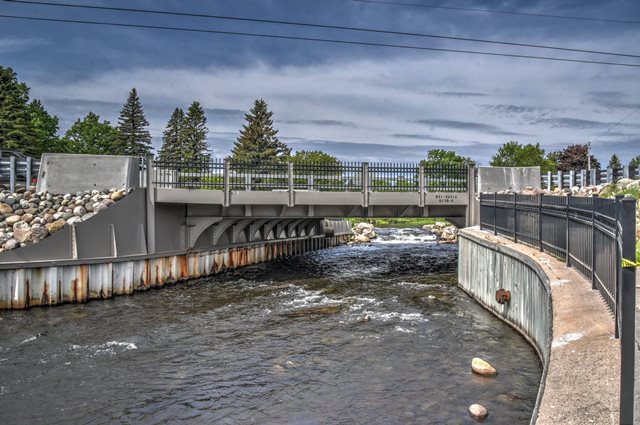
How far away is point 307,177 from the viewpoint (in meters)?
A: 22.4

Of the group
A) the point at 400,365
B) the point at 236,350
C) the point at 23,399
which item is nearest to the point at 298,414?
the point at 400,365

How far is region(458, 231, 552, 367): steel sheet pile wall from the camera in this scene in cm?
927

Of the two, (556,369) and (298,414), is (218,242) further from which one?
(556,369)

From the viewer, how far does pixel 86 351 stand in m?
11.4

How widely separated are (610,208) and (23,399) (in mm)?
10807

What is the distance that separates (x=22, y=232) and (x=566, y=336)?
58.2ft

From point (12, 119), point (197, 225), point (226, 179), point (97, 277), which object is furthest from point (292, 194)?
point (12, 119)

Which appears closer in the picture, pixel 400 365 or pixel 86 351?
pixel 400 365

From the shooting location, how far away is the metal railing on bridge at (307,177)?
20.6 meters

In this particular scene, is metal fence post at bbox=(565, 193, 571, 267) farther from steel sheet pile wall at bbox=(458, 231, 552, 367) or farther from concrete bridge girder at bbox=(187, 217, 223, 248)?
concrete bridge girder at bbox=(187, 217, 223, 248)

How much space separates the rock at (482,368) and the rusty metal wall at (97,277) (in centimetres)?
1408

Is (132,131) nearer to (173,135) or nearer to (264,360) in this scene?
(173,135)

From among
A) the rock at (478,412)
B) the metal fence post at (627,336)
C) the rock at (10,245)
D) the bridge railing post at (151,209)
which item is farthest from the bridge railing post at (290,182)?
the metal fence post at (627,336)

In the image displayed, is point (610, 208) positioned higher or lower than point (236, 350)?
higher
